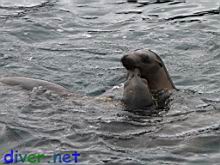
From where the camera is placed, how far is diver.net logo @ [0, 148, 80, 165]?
4875 mm

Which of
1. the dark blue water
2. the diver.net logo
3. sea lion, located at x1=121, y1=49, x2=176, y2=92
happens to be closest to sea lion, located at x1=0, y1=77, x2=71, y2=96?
the dark blue water

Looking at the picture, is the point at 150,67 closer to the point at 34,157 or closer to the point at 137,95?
the point at 137,95

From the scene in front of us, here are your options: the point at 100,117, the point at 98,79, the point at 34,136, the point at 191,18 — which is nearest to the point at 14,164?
the point at 34,136

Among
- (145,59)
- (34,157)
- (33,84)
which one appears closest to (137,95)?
(145,59)

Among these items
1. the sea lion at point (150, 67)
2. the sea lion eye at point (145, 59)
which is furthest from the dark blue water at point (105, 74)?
the sea lion eye at point (145, 59)

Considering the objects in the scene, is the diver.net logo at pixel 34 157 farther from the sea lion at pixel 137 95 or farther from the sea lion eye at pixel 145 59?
the sea lion eye at pixel 145 59

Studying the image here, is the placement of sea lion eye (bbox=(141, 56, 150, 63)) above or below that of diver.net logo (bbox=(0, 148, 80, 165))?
above

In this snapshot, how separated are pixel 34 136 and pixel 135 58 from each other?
1.68m

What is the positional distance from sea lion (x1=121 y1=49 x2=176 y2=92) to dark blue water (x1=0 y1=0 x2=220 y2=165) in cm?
24

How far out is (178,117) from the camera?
6.05 m

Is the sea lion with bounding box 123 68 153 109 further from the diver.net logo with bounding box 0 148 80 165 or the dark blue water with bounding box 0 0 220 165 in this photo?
the diver.net logo with bounding box 0 148 80 165

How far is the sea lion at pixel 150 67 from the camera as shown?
6.50 meters

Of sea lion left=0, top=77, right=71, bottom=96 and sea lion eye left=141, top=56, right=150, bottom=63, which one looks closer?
sea lion eye left=141, top=56, right=150, bottom=63

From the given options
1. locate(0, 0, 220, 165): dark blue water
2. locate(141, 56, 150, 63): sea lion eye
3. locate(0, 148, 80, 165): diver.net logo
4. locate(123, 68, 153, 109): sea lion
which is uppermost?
locate(141, 56, 150, 63): sea lion eye
